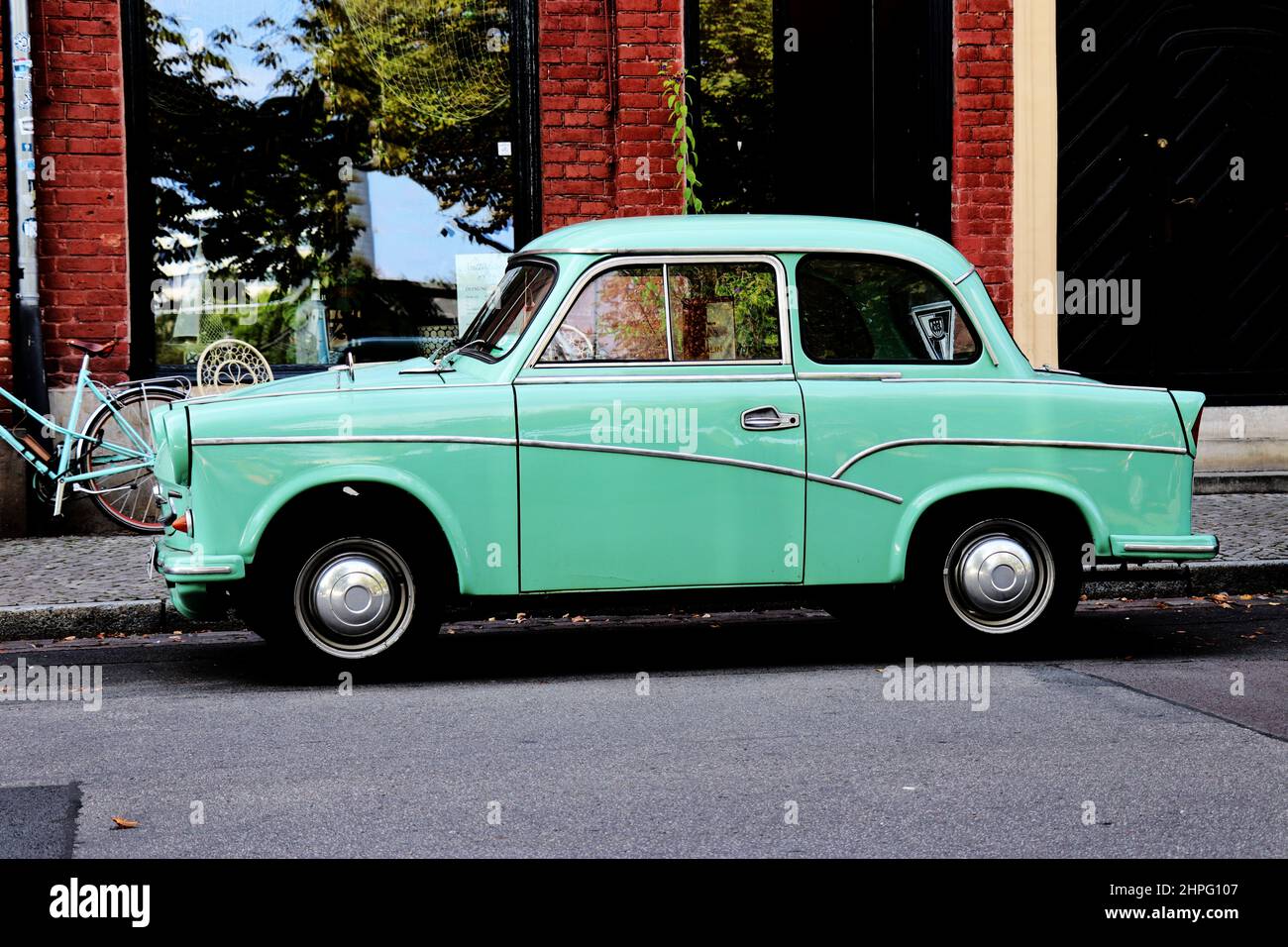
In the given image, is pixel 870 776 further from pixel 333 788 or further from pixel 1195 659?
pixel 1195 659

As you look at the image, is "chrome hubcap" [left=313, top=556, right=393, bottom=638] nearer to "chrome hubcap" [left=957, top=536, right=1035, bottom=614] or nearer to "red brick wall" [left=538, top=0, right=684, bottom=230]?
"chrome hubcap" [left=957, top=536, right=1035, bottom=614]

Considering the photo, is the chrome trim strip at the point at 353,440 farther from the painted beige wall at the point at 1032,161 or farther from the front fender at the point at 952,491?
the painted beige wall at the point at 1032,161

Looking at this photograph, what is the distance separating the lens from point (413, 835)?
4.52 m

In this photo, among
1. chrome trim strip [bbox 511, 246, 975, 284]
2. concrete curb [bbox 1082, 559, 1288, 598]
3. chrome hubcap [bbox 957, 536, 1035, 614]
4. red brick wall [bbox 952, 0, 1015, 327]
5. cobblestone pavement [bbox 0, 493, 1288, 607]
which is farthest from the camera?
red brick wall [bbox 952, 0, 1015, 327]

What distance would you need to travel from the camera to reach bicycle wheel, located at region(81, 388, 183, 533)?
10.8 metres

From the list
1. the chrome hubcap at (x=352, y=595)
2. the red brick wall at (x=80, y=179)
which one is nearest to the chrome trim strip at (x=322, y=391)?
the chrome hubcap at (x=352, y=595)

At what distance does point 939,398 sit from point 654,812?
9.31 feet

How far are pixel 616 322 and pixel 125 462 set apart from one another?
5169mm

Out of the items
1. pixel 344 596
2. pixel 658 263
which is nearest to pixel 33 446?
pixel 344 596

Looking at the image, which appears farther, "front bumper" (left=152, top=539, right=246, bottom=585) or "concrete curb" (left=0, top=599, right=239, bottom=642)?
"concrete curb" (left=0, top=599, right=239, bottom=642)

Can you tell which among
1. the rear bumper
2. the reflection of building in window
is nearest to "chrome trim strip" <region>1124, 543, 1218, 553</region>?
the rear bumper

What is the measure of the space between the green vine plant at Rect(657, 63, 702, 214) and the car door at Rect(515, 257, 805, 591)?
A: 4.75m

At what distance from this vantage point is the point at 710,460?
6.73 metres
